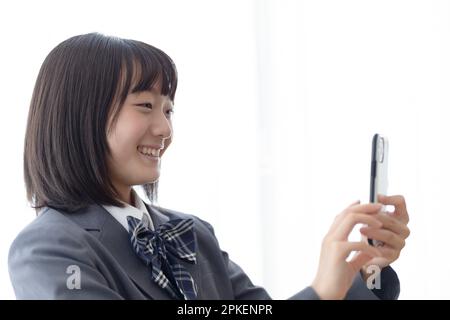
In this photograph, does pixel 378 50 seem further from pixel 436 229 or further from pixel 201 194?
pixel 201 194

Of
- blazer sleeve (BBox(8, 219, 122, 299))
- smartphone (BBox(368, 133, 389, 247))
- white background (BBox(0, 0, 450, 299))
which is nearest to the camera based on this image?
blazer sleeve (BBox(8, 219, 122, 299))

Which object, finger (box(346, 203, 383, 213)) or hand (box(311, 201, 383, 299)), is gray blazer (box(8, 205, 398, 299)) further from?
finger (box(346, 203, 383, 213))

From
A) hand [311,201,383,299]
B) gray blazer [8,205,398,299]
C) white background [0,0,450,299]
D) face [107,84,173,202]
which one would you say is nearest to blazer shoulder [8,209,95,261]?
gray blazer [8,205,398,299]

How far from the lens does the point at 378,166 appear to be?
0.99 metres

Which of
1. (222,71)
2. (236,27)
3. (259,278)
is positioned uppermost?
(236,27)

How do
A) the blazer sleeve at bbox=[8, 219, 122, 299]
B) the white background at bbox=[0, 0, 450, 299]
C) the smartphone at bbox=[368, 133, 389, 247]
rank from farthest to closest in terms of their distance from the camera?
1. the white background at bbox=[0, 0, 450, 299]
2. the smartphone at bbox=[368, 133, 389, 247]
3. the blazer sleeve at bbox=[8, 219, 122, 299]

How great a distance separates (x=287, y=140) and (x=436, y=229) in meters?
0.54

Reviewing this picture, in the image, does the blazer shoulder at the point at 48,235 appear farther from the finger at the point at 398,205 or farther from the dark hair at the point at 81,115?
the finger at the point at 398,205

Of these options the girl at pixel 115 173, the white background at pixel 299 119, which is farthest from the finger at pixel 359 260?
the white background at pixel 299 119

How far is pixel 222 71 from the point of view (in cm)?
209

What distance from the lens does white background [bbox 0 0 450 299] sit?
6.63 feet

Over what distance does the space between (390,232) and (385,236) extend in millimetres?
11

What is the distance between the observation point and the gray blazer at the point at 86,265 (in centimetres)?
88

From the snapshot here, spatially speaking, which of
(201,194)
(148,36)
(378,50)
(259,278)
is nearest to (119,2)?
(148,36)
